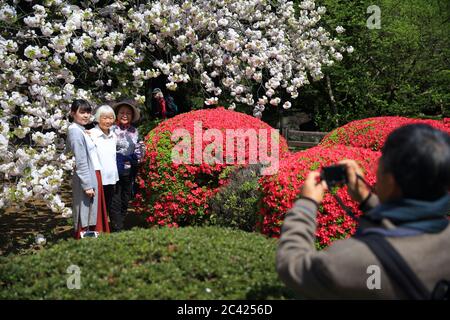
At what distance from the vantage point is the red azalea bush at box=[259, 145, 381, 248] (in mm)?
4230

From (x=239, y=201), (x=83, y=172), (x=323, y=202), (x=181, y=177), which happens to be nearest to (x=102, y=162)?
(x=83, y=172)

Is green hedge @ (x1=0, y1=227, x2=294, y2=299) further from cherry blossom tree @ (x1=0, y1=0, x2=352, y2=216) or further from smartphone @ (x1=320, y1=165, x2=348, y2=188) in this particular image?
cherry blossom tree @ (x1=0, y1=0, x2=352, y2=216)

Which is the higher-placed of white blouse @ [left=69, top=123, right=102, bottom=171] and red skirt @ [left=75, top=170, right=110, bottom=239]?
white blouse @ [left=69, top=123, right=102, bottom=171]

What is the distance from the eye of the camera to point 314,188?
2.08 m

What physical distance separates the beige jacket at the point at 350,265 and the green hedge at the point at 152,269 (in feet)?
1.92

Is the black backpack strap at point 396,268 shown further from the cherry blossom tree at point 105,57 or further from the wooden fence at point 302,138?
the wooden fence at point 302,138

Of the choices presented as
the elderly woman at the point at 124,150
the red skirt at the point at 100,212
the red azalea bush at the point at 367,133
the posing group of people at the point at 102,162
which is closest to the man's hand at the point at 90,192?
the posing group of people at the point at 102,162

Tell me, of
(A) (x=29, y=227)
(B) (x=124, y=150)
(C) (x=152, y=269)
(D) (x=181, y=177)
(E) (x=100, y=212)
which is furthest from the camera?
(A) (x=29, y=227)

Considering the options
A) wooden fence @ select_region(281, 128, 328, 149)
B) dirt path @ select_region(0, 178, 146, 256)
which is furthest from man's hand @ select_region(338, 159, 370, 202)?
wooden fence @ select_region(281, 128, 328, 149)

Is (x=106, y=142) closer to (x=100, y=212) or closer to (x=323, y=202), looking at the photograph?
(x=100, y=212)

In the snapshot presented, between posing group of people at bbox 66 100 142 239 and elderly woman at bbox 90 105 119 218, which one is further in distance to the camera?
elderly woman at bbox 90 105 119 218

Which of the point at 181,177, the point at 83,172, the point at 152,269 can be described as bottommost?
the point at 152,269

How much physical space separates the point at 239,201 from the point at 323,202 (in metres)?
1.32

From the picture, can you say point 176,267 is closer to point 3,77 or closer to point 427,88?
point 3,77
